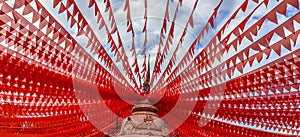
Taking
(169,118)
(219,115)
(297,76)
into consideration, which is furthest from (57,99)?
(297,76)

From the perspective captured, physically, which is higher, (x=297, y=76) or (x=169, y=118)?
(x=297, y=76)

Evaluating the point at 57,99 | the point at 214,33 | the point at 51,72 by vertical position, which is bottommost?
the point at 57,99

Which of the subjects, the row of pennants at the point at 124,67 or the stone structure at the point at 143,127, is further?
the stone structure at the point at 143,127

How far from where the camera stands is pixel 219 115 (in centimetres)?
832

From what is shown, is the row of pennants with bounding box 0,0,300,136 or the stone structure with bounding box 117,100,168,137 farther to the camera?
the stone structure with bounding box 117,100,168,137

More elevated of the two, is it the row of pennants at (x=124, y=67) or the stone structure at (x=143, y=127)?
the row of pennants at (x=124, y=67)

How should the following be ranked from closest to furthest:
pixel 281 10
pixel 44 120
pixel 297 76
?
pixel 281 10 → pixel 297 76 → pixel 44 120

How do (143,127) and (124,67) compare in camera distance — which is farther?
(124,67)

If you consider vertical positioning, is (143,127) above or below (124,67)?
below

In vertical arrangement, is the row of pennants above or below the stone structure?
above

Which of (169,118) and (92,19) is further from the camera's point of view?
(169,118)

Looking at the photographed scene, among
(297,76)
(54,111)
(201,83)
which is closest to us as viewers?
(297,76)

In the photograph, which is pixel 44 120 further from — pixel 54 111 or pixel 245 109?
pixel 245 109

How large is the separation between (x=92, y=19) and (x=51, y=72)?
1879 mm
